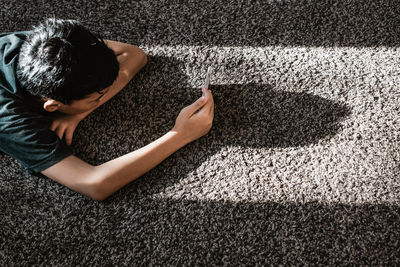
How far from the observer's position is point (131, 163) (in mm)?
801

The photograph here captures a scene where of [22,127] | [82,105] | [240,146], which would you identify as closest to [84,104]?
[82,105]

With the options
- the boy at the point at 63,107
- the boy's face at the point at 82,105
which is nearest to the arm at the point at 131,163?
the boy at the point at 63,107

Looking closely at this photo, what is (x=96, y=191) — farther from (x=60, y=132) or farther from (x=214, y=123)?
(x=214, y=123)

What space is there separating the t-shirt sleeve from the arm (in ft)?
0.06

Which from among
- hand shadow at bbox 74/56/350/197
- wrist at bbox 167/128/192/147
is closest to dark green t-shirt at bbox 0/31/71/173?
hand shadow at bbox 74/56/350/197

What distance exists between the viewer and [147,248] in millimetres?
778

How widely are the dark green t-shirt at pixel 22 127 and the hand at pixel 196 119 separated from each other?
25cm

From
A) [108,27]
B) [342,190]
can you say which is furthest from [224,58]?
[342,190]

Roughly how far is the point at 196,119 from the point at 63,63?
31cm

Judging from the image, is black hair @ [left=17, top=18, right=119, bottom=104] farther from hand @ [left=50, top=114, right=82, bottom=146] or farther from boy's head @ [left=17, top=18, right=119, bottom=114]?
hand @ [left=50, top=114, right=82, bottom=146]

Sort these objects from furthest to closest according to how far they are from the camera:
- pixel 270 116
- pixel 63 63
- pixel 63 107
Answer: pixel 270 116 < pixel 63 107 < pixel 63 63

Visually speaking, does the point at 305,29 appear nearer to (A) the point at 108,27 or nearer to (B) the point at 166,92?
(B) the point at 166,92

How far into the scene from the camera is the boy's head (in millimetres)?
693

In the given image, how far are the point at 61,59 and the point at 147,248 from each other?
1.37ft
